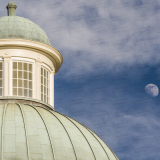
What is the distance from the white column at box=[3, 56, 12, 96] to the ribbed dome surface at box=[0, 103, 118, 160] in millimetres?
2158

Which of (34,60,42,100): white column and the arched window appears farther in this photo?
the arched window

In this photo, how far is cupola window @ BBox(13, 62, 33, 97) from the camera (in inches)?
1754

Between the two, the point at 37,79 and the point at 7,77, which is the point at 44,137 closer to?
the point at 7,77

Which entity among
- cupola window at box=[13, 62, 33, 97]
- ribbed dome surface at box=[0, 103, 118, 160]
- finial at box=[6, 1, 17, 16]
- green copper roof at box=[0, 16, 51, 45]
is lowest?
ribbed dome surface at box=[0, 103, 118, 160]

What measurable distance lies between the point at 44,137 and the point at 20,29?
11.1 m

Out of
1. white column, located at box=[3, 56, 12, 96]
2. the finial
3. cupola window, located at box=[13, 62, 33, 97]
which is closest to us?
white column, located at box=[3, 56, 12, 96]

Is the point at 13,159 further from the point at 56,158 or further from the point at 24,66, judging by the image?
the point at 24,66

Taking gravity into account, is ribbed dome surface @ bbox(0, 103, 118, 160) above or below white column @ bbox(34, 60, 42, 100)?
below

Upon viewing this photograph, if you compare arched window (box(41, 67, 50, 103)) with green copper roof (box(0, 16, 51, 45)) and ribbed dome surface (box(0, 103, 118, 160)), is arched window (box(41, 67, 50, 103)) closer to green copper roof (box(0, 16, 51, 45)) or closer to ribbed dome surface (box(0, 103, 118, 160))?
green copper roof (box(0, 16, 51, 45))

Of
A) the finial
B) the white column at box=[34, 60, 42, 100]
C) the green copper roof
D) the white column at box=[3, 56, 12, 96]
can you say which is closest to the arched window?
the white column at box=[34, 60, 42, 100]

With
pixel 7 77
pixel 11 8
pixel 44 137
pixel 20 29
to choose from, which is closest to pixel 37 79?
pixel 7 77

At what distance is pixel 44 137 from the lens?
38.7 m

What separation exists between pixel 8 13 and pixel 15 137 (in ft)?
48.5

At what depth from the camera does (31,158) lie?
36.8m
